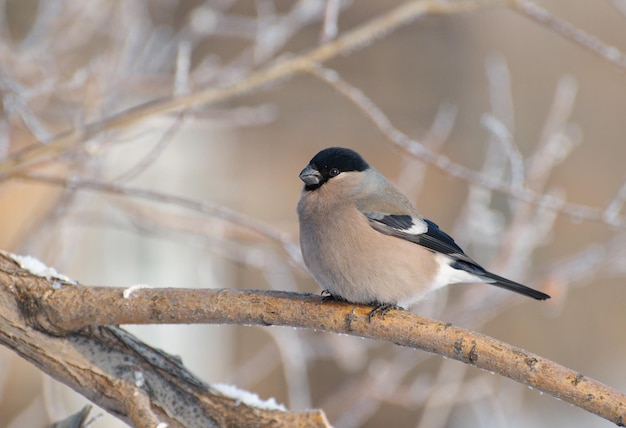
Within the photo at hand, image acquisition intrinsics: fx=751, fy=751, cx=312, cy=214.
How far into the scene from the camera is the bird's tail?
8.48 feet

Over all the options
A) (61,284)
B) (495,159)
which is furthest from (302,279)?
(61,284)

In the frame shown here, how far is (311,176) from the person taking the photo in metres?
2.89

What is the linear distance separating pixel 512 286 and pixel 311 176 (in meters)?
0.85

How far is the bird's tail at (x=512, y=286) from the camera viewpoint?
2586 mm

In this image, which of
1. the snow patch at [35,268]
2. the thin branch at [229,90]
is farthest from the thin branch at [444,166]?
the snow patch at [35,268]

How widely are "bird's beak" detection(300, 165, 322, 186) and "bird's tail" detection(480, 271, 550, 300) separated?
0.72 metres

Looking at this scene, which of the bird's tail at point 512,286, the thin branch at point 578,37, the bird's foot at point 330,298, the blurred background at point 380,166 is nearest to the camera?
the bird's foot at point 330,298

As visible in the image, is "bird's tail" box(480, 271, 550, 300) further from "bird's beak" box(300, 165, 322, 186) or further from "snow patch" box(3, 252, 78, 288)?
"snow patch" box(3, 252, 78, 288)

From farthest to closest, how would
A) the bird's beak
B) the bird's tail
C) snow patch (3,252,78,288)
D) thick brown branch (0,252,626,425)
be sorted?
the bird's beak
the bird's tail
snow patch (3,252,78,288)
thick brown branch (0,252,626,425)

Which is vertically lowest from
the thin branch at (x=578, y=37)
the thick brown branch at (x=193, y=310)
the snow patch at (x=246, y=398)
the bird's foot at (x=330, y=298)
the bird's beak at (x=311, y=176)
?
the snow patch at (x=246, y=398)

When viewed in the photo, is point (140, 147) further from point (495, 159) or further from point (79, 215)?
point (495, 159)

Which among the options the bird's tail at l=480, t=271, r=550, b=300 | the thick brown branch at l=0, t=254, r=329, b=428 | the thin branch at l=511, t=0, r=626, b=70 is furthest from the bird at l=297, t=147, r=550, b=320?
the thin branch at l=511, t=0, r=626, b=70

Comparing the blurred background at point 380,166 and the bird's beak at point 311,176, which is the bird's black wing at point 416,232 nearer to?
the bird's beak at point 311,176

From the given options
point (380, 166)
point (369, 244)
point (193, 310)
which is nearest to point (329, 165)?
point (369, 244)
